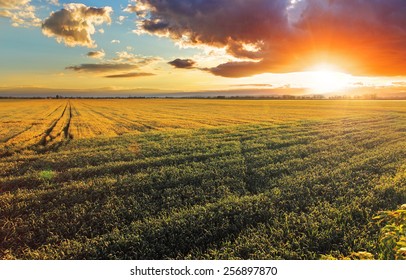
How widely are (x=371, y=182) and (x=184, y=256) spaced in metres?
5.55

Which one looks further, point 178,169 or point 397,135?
point 397,135

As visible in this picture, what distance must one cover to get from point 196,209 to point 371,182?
4.67 meters

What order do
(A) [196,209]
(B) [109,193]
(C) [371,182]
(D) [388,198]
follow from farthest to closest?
(C) [371,182]
(B) [109,193]
(D) [388,198]
(A) [196,209]

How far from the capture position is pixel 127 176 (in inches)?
340

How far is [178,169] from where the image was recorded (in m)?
9.35

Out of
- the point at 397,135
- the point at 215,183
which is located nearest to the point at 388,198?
the point at 215,183

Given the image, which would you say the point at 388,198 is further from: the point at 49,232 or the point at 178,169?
the point at 49,232

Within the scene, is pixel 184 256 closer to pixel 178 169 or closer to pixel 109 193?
pixel 109 193

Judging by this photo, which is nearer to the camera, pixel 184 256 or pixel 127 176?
pixel 184 256
